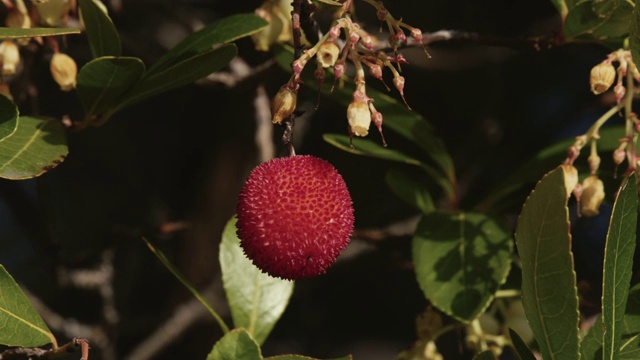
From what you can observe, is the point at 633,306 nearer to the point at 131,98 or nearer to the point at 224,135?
the point at 131,98

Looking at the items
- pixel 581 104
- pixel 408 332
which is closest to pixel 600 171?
pixel 581 104

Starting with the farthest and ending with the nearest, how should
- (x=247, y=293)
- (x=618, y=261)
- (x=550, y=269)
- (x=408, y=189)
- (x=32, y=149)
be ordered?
1. (x=408, y=189)
2. (x=247, y=293)
3. (x=32, y=149)
4. (x=618, y=261)
5. (x=550, y=269)

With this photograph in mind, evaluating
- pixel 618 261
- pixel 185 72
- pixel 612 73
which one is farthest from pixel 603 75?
pixel 185 72

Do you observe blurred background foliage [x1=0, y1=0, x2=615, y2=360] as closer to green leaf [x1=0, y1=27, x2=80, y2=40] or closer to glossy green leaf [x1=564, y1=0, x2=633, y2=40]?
glossy green leaf [x1=564, y1=0, x2=633, y2=40]

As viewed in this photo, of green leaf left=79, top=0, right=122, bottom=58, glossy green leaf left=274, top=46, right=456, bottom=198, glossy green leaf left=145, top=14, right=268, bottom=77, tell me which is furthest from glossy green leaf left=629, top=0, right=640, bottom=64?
green leaf left=79, top=0, right=122, bottom=58

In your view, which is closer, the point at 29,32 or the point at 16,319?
the point at 29,32

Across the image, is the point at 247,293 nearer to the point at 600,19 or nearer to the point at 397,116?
the point at 397,116

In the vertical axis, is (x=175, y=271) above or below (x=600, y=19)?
below
